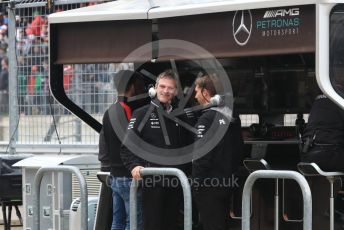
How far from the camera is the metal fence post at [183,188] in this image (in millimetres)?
5789

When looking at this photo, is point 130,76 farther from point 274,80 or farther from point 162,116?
point 274,80

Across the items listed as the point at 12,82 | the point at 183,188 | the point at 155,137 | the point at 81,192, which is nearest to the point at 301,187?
the point at 183,188

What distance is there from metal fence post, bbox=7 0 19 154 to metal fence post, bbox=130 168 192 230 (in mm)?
4484

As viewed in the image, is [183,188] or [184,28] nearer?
[183,188]

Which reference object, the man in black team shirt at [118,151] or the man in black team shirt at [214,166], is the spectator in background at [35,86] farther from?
the man in black team shirt at [214,166]

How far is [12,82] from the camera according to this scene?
34.1ft

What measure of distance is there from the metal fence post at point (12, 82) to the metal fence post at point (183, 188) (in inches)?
177

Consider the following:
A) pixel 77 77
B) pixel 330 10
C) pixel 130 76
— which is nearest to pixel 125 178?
pixel 130 76

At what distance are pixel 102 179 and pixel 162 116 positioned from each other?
96cm

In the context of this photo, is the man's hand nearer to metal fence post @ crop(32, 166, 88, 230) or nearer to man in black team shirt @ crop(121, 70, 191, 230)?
man in black team shirt @ crop(121, 70, 191, 230)

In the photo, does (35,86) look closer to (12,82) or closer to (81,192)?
(12,82)

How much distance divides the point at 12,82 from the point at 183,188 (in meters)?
5.07

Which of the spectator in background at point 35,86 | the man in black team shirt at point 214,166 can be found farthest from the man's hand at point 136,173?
the spectator in background at point 35,86

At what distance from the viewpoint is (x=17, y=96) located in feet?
→ 34.1
